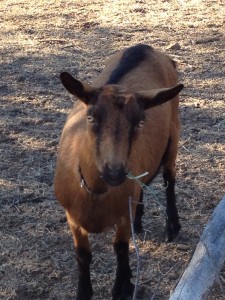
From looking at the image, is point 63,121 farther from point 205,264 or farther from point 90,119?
point 205,264

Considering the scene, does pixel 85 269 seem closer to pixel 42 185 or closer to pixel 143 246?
pixel 143 246

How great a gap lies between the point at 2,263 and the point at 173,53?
5.35 m

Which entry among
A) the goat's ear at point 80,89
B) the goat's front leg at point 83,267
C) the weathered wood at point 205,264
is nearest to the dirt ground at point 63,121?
the goat's front leg at point 83,267

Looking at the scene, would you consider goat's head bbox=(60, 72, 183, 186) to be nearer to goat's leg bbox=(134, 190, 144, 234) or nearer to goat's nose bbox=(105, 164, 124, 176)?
goat's nose bbox=(105, 164, 124, 176)

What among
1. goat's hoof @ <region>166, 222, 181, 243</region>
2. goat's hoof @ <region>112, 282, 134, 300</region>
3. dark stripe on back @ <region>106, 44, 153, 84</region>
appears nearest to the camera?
goat's hoof @ <region>112, 282, 134, 300</region>

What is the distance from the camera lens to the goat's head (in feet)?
13.1

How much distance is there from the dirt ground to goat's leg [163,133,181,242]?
0.09 m

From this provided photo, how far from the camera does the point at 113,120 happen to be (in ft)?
13.3

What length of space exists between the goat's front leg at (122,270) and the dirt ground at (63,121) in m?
0.13

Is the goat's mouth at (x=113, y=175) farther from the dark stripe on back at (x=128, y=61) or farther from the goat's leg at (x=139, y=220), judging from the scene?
the goat's leg at (x=139, y=220)

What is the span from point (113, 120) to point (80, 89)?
1.13ft

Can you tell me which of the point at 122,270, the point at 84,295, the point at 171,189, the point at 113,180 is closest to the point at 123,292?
the point at 122,270

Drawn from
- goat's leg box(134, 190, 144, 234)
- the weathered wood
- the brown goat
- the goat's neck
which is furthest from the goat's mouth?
goat's leg box(134, 190, 144, 234)

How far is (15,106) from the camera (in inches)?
324
